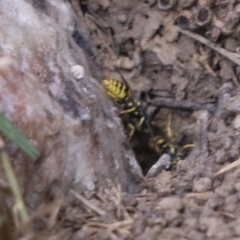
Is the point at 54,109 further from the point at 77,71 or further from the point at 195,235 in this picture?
the point at 195,235

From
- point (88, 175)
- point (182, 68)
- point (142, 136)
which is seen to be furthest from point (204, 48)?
point (88, 175)

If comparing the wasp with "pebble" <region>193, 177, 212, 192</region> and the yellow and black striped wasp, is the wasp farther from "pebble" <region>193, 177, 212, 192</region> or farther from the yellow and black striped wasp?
"pebble" <region>193, 177, 212, 192</region>

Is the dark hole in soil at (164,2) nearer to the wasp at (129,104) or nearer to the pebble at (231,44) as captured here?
the pebble at (231,44)

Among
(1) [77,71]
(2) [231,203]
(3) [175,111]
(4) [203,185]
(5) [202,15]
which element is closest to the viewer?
(2) [231,203]

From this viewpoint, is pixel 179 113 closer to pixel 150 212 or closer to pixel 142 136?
pixel 142 136

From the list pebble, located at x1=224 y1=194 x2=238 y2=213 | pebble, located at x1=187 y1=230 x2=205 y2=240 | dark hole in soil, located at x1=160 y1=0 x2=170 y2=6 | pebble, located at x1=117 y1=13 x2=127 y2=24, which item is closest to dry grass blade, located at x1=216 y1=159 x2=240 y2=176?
pebble, located at x1=224 y1=194 x2=238 y2=213

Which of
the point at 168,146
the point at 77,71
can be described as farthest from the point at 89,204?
the point at 168,146
